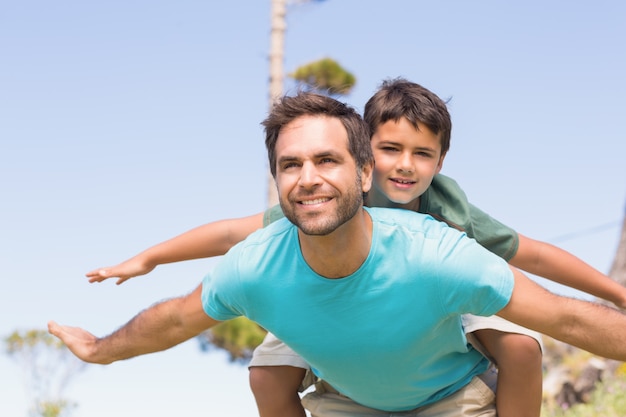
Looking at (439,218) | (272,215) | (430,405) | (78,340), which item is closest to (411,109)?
(439,218)

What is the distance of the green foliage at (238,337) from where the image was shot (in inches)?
517

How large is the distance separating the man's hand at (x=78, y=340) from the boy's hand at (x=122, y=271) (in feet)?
0.95

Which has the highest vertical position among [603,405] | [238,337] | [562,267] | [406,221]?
[406,221]

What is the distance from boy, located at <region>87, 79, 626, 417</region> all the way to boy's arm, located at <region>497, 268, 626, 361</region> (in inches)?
9.7

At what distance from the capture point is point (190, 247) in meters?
4.41

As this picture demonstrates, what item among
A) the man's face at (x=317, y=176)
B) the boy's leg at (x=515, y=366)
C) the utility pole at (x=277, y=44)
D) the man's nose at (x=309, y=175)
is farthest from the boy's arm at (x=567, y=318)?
the utility pole at (x=277, y=44)

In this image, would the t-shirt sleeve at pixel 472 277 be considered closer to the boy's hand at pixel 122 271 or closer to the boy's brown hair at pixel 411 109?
the boy's brown hair at pixel 411 109

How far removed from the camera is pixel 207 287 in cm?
363

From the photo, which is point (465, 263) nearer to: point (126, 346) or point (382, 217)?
point (382, 217)

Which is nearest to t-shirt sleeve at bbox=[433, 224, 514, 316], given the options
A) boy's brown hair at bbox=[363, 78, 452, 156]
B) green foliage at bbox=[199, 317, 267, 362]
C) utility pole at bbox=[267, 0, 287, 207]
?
boy's brown hair at bbox=[363, 78, 452, 156]

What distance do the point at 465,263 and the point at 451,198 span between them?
33.2 inches

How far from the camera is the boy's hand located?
14.9ft

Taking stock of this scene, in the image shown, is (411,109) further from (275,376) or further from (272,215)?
(275,376)

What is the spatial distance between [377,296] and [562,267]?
1.32 m
